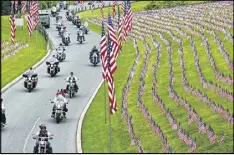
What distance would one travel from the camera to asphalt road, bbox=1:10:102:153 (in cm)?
3256

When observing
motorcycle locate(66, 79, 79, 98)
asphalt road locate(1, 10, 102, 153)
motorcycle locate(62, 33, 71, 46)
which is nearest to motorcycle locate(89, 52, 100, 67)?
asphalt road locate(1, 10, 102, 153)

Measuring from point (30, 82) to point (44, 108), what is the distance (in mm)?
5621

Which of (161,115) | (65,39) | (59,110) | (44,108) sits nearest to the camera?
(161,115)

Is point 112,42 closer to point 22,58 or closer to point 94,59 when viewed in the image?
point 94,59

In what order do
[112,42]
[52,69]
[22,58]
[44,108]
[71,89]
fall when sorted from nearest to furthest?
[112,42] < [44,108] < [71,89] < [52,69] < [22,58]

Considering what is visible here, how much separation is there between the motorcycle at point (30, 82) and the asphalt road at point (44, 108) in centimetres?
35

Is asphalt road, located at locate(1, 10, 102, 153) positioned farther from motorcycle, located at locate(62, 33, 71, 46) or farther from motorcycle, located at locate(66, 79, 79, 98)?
motorcycle, located at locate(62, 33, 71, 46)

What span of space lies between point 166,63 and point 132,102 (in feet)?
44.6

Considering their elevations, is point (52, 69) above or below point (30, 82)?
above

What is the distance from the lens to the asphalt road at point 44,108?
32562 millimetres

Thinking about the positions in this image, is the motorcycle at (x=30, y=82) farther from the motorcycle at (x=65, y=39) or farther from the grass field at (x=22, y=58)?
the motorcycle at (x=65, y=39)

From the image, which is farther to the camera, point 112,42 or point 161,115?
point 112,42

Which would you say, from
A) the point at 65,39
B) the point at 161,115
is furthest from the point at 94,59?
the point at 161,115

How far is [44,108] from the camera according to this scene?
134ft
